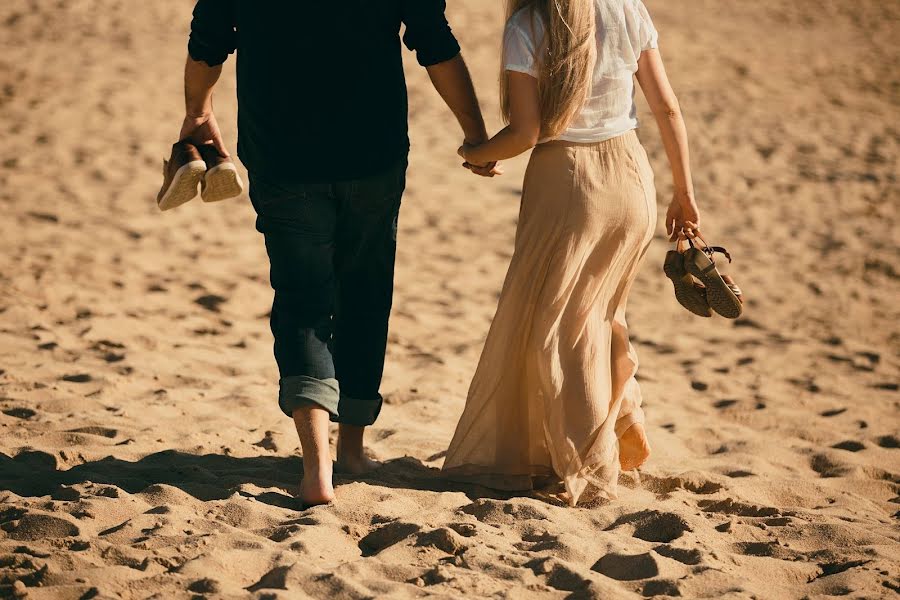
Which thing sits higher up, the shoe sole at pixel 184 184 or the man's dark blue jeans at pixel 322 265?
the shoe sole at pixel 184 184

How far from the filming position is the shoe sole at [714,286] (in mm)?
3346

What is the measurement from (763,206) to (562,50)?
5381 mm

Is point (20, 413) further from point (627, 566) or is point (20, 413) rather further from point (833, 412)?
point (833, 412)

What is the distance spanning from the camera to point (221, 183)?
333cm

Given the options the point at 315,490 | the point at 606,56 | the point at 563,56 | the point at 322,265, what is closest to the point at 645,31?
the point at 606,56

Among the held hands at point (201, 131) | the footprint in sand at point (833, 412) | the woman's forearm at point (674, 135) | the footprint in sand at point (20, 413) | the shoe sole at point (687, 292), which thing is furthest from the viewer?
the footprint in sand at point (833, 412)

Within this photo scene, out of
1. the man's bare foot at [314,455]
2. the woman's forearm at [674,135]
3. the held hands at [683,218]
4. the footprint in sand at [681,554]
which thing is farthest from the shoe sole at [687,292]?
the man's bare foot at [314,455]

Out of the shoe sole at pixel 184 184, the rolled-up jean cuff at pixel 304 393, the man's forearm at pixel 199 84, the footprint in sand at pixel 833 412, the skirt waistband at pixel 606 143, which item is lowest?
the footprint in sand at pixel 833 412

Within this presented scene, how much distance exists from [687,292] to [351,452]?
1312mm

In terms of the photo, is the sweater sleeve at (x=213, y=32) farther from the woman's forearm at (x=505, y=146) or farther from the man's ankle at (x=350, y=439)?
the man's ankle at (x=350, y=439)

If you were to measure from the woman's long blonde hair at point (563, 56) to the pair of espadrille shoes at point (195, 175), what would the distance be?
0.98m

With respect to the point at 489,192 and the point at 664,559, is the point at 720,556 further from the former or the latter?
the point at 489,192

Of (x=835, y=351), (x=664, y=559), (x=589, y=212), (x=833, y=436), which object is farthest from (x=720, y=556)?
(x=835, y=351)

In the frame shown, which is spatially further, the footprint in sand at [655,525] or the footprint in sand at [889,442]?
the footprint in sand at [889,442]
